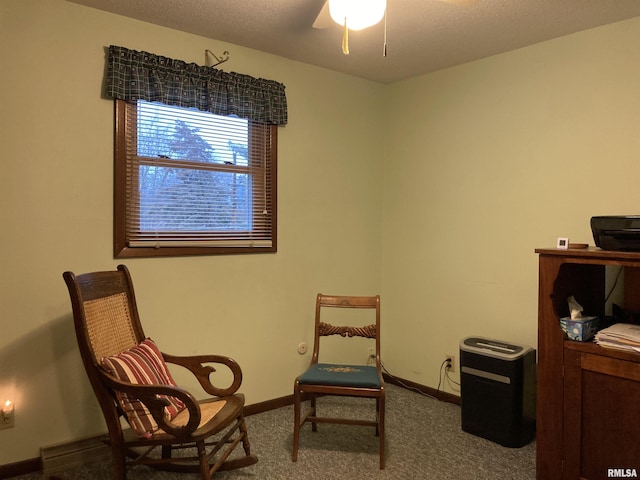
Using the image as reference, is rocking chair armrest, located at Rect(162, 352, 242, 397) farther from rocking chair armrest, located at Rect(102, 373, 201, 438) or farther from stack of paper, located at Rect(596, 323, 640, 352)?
stack of paper, located at Rect(596, 323, 640, 352)

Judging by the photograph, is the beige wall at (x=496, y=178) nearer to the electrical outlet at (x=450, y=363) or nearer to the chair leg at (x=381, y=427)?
the electrical outlet at (x=450, y=363)

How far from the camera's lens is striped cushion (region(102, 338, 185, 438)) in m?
1.96

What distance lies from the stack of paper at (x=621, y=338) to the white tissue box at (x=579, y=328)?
57 mm

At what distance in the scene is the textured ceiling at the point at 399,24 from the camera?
237 cm

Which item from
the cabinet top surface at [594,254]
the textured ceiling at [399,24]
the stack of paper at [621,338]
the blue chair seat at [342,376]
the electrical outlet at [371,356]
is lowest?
the electrical outlet at [371,356]

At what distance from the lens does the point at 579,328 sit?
207cm

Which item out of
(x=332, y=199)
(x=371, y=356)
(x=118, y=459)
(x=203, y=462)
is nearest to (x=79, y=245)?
(x=118, y=459)

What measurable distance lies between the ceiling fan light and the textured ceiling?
24.9 inches

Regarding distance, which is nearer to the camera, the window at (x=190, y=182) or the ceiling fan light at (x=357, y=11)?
the ceiling fan light at (x=357, y=11)

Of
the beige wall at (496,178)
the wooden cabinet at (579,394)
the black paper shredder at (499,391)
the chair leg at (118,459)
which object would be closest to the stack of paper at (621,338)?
the wooden cabinet at (579,394)

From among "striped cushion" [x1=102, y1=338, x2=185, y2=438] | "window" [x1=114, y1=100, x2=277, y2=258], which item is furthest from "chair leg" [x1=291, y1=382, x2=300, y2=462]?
"window" [x1=114, y1=100, x2=277, y2=258]

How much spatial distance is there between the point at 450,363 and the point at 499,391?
0.69 metres

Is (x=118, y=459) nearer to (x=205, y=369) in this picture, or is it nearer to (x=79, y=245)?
(x=205, y=369)

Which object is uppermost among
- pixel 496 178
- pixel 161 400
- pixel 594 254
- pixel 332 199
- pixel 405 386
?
pixel 496 178
